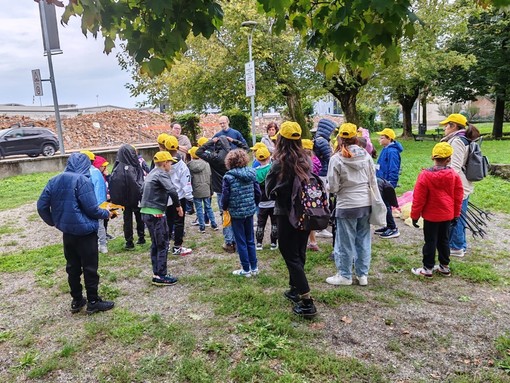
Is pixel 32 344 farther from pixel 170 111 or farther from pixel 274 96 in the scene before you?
pixel 170 111

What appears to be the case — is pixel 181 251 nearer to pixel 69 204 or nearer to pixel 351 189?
pixel 69 204

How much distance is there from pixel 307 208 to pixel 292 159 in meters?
0.48

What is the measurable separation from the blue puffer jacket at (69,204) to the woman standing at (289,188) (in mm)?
1772

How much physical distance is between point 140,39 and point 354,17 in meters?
1.56

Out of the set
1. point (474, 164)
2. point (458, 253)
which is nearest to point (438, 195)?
point (474, 164)

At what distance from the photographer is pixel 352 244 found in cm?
436

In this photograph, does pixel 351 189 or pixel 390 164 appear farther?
pixel 390 164

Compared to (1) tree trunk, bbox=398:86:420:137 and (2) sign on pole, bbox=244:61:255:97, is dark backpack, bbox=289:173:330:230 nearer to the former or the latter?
(2) sign on pole, bbox=244:61:255:97

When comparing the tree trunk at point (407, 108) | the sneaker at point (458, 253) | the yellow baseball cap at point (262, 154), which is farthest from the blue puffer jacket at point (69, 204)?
the tree trunk at point (407, 108)

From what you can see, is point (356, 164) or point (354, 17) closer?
point (354, 17)

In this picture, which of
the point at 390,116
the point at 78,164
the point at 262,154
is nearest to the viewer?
the point at 78,164

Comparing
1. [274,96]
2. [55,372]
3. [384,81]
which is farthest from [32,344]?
[384,81]

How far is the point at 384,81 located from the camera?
67.3 feet

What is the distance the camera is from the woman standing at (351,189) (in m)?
4.15
